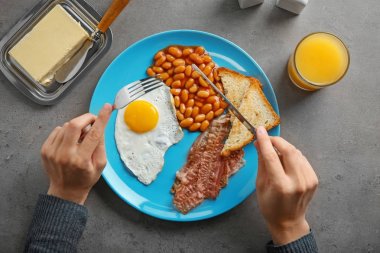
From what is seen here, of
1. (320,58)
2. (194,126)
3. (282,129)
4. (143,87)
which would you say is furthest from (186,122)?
(320,58)

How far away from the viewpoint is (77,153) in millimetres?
1605

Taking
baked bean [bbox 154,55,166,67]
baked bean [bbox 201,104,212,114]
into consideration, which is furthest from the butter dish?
baked bean [bbox 201,104,212,114]

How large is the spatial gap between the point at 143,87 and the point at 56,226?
75cm

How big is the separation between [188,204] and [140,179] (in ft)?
0.88

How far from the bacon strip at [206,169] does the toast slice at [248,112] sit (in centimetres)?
4

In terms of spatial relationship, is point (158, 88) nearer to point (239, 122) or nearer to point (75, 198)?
point (239, 122)

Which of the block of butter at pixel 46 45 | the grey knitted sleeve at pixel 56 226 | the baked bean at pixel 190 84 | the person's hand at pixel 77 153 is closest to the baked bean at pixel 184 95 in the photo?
the baked bean at pixel 190 84

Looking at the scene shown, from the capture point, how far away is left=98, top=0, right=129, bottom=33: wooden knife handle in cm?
192

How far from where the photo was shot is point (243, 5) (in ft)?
6.79

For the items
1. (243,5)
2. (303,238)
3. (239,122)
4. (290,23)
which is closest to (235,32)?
(243,5)

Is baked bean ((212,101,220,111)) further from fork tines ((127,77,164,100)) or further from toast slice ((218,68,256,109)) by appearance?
fork tines ((127,77,164,100))

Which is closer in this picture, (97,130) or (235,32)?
(97,130)

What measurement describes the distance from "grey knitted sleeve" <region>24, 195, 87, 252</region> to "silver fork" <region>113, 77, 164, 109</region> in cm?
50

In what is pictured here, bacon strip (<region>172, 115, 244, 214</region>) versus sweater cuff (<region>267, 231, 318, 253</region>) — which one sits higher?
bacon strip (<region>172, 115, 244, 214</region>)
